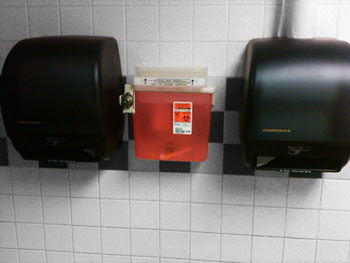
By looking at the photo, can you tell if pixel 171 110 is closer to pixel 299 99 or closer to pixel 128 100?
pixel 128 100

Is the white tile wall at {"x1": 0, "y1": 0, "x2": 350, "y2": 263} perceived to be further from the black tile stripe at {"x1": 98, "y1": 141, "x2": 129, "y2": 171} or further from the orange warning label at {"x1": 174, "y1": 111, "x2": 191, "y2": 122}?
the orange warning label at {"x1": 174, "y1": 111, "x2": 191, "y2": 122}

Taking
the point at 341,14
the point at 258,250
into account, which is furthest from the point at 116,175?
the point at 341,14

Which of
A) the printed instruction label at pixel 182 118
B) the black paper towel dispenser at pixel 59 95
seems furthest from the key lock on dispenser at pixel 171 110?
the black paper towel dispenser at pixel 59 95

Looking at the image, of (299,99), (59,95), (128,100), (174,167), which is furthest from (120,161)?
(299,99)

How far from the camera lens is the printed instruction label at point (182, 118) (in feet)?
4.08

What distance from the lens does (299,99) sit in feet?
3.55

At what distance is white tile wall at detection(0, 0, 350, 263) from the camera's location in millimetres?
1380

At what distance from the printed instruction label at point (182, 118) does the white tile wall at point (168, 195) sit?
24 centimetres

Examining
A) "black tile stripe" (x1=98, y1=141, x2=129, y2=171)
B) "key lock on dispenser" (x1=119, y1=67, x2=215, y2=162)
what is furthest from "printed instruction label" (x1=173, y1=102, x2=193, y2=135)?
"black tile stripe" (x1=98, y1=141, x2=129, y2=171)

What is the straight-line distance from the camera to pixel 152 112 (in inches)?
50.2

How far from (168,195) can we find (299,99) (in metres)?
0.79

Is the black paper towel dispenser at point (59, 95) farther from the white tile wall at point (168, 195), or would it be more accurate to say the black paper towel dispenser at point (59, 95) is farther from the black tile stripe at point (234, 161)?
the black tile stripe at point (234, 161)

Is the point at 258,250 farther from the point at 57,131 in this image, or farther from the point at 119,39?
the point at 119,39

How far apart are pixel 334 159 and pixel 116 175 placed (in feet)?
3.32
